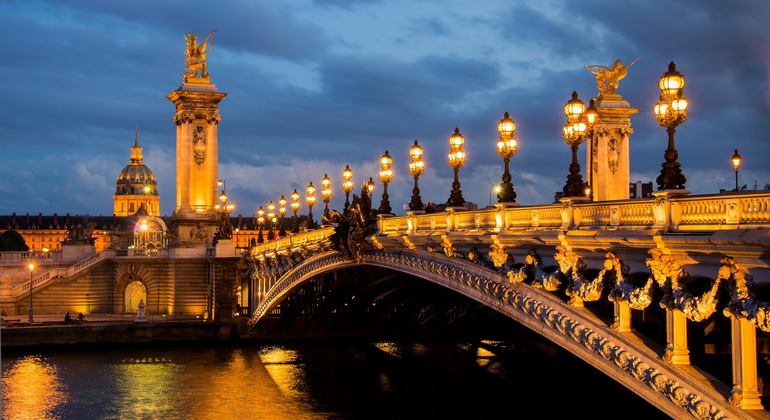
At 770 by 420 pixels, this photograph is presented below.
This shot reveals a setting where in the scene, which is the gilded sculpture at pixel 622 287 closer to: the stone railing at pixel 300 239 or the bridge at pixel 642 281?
the bridge at pixel 642 281

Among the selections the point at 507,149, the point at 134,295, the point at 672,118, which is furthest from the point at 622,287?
the point at 134,295

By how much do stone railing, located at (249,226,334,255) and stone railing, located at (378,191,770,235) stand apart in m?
19.0

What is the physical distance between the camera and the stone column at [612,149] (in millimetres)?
55812

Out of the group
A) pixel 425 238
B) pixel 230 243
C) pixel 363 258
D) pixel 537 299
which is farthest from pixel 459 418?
pixel 230 243

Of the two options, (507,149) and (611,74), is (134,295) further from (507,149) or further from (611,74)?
(507,149)

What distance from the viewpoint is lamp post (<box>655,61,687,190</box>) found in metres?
17.7

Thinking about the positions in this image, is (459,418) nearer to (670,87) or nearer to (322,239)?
(322,239)

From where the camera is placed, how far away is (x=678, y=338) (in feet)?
59.0

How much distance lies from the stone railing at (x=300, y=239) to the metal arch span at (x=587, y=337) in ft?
38.8

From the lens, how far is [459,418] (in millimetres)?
39469

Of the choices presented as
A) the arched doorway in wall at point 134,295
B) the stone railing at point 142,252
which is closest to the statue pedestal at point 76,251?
the arched doorway in wall at point 134,295

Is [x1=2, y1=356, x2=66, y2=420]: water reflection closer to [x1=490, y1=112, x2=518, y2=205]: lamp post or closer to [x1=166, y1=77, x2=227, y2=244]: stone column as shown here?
[x1=490, y1=112, x2=518, y2=205]: lamp post

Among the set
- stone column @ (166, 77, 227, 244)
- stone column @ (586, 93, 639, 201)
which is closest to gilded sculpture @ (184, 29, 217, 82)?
stone column @ (166, 77, 227, 244)

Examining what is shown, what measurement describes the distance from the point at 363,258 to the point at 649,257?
23.8 metres
